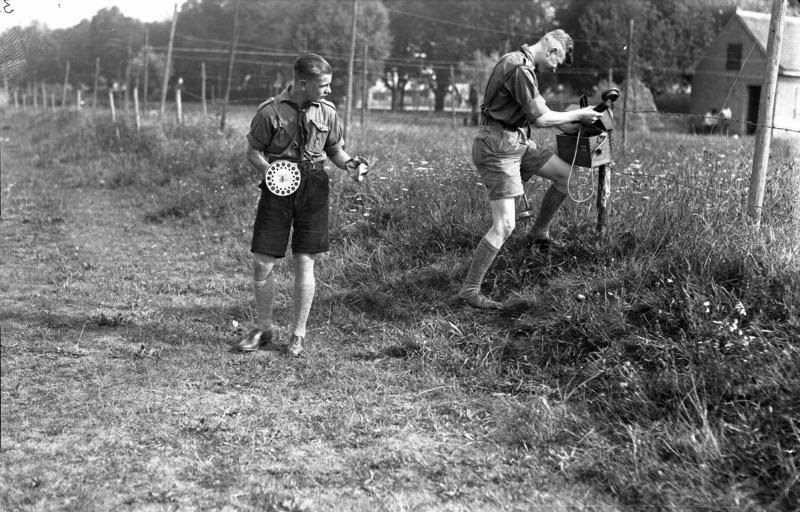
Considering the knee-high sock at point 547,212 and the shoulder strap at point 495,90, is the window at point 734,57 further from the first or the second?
the shoulder strap at point 495,90

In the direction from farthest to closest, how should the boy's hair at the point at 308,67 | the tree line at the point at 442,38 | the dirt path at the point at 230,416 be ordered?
the tree line at the point at 442,38 < the boy's hair at the point at 308,67 < the dirt path at the point at 230,416

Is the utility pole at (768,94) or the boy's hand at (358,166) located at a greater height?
the utility pole at (768,94)

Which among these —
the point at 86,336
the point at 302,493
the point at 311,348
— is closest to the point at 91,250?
the point at 86,336

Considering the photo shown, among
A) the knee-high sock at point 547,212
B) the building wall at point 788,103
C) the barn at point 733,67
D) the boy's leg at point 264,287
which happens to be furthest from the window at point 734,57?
the boy's leg at point 264,287

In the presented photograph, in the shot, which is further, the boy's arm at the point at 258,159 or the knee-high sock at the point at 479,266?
the knee-high sock at the point at 479,266

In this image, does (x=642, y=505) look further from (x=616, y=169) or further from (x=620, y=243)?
(x=616, y=169)

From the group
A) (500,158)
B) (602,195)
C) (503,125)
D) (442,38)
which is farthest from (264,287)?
(442,38)

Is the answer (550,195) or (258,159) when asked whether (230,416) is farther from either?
(550,195)

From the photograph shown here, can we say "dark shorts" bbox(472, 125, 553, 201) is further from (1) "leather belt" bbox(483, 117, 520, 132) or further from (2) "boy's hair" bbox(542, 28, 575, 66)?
(2) "boy's hair" bbox(542, 28, 575, 66)

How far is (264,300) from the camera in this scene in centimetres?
504

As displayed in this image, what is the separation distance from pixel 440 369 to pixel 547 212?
1.65m

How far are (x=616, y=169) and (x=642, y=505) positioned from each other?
14.8ft

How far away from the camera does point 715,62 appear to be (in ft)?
123

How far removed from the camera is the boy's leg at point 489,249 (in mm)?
5219
